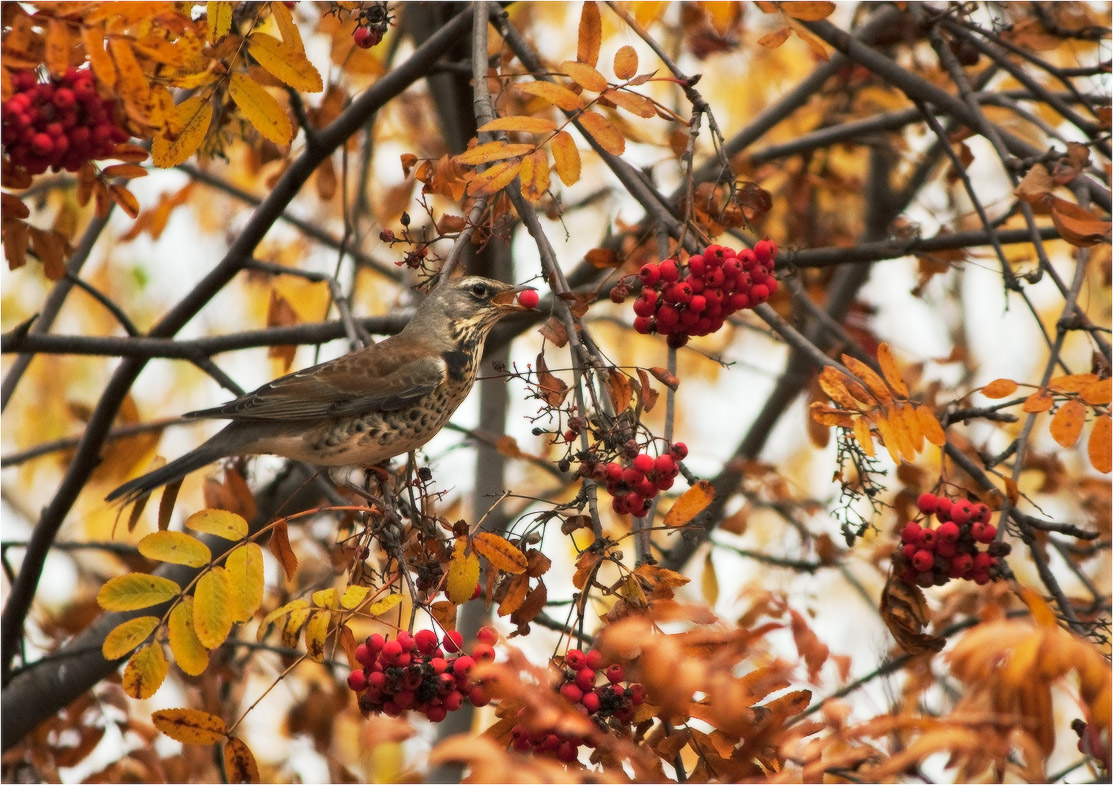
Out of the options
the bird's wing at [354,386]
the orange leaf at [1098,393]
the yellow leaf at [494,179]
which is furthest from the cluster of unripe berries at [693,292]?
the bird's wing at [354,386]

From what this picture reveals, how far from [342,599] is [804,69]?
6586 mm

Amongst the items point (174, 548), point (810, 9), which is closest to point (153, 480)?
point (174, 548)

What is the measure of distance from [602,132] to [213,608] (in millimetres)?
1627

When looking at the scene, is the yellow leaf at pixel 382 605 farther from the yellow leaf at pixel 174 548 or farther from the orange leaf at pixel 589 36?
the orange leaf at pixel 589 36

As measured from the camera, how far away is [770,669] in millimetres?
2221

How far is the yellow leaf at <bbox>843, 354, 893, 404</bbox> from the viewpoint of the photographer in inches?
122

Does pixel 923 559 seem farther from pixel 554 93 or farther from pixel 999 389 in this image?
pixel 554 93

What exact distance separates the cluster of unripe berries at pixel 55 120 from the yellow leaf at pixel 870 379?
205 cm

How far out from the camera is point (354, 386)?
468 cm

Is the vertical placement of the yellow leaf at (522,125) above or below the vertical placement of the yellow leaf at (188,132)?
below

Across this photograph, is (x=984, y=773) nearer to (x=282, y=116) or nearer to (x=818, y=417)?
(x=818, y=417)

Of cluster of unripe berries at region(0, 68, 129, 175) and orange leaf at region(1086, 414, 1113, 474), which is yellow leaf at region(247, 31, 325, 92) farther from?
orange leaf at region(1086, 414, 1113, 474)

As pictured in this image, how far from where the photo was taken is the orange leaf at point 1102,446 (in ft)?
9.55

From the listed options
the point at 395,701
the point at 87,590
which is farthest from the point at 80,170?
the point at 87,590
